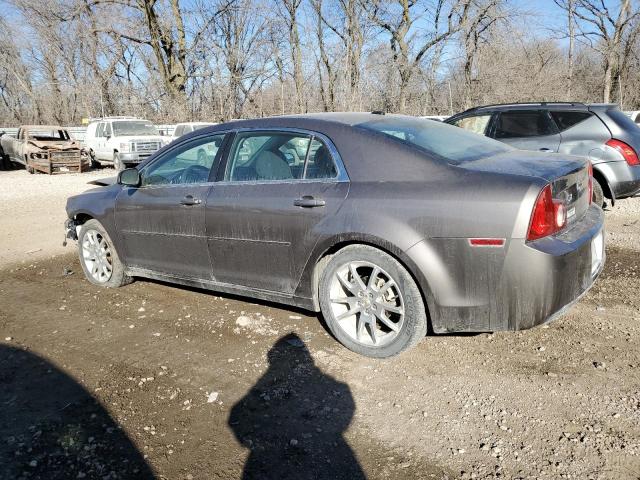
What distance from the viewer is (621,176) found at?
6703 mm

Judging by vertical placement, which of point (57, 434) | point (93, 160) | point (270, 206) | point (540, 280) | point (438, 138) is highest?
point (93, 160)

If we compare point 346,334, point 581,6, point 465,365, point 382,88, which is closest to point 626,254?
point 465,365

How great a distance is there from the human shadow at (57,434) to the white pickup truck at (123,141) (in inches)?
610

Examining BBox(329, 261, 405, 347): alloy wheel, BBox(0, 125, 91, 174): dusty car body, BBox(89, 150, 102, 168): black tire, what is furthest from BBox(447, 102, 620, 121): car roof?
BBox(89, 150, 102, 168): black tire

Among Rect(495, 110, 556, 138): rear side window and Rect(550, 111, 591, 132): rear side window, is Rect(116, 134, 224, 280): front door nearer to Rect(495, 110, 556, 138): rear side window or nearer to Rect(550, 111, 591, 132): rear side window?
Rect(495, 110, 556, 138): rear side window

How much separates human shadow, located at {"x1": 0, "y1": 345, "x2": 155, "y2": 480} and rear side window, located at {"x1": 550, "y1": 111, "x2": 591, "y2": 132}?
685cm

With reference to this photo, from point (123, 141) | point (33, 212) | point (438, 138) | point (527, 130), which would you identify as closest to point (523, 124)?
point (527, 130)

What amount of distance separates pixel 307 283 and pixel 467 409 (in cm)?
136

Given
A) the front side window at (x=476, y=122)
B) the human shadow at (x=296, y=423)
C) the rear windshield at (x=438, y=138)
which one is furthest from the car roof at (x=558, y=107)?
the human shadow at (x=296, y=423)

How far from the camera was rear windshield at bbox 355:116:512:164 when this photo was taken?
340cm

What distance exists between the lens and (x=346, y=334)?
3.49m

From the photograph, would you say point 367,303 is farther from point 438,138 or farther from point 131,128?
point 131,128

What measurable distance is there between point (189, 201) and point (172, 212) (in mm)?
248

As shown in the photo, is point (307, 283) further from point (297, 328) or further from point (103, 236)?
point (103, 236)
